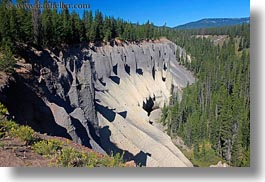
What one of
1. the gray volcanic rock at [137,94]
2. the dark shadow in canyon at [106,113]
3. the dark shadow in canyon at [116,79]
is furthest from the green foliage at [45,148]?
the dark shadow in canyon at [116,79]

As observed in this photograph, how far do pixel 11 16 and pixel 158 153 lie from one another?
189 inches

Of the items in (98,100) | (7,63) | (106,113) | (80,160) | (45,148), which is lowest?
(106,113)

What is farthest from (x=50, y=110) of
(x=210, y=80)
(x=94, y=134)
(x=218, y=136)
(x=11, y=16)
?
(x=210, y=80)

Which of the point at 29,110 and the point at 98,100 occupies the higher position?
the point at 29,110

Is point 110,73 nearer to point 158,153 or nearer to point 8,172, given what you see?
point 158,153

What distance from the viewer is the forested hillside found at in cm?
675

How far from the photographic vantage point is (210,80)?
503 inches

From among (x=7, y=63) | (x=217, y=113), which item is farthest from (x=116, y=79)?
(x=7, y=63)

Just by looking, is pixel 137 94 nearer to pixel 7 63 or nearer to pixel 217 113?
pixel 217 113

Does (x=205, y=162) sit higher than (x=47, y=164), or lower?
lower

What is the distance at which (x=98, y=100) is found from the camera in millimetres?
11141

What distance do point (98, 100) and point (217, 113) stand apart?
3.95m

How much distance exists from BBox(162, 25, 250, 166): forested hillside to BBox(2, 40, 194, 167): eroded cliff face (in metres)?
0.83

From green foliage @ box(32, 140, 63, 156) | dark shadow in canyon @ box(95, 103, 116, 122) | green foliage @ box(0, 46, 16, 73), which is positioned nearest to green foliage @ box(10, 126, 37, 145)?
green foliage @ box(32, 140, 63, 156)
